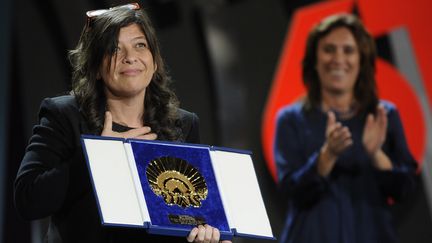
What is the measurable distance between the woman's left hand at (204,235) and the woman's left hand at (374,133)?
1.97 metres

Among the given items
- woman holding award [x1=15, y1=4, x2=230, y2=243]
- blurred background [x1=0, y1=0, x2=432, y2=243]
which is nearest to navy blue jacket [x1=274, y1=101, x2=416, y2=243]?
blurred background [x1=0, y1=0, x2=432, y2=243]

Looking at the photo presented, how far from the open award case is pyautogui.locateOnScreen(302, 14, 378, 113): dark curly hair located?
1.95 metres

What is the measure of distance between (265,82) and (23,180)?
238 centimetres

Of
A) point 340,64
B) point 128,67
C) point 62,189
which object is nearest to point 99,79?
point 128,67

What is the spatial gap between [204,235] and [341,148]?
5.96ft

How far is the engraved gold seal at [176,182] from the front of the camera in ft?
5.81

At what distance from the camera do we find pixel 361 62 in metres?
3.77

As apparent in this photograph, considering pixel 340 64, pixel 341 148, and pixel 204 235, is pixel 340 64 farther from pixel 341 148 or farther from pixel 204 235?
pixel 204 235

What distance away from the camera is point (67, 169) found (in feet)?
5.84

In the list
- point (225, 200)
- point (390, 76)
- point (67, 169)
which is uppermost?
point (67, 169)

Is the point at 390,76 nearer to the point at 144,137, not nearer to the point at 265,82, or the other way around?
the point at 265,82

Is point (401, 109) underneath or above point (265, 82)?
underneath

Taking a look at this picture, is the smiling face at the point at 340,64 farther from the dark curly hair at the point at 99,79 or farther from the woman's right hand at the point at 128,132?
the woman's right hand at the point at 128,132

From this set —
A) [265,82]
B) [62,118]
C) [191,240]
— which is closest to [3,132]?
[265,82]
